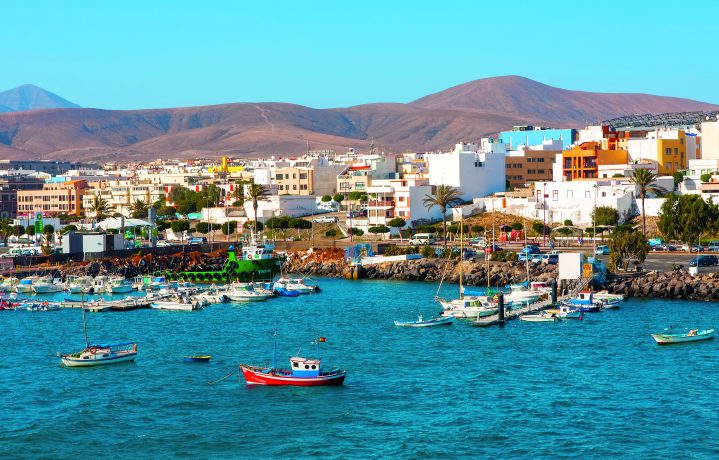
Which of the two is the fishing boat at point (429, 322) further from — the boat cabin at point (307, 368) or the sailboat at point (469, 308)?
the boat cabin at point (307, 368)

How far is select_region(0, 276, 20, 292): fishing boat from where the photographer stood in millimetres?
76019

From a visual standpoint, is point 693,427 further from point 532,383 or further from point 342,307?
point 342,307

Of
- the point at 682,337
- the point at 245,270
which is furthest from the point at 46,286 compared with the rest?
the point at 682,337

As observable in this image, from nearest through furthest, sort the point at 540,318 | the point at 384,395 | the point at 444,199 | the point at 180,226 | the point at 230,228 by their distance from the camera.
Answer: the point at 384,395
the point at 540,318
the point at 444,199
the point at 180,226
the point at 230,228

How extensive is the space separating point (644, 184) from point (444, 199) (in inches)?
619

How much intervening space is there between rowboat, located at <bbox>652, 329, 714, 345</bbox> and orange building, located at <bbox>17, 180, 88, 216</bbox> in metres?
104

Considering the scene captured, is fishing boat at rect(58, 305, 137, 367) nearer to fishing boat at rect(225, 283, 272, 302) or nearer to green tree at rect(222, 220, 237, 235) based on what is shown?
fishing boat at rect(225, 283, 272, 302)

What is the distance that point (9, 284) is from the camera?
7781cm

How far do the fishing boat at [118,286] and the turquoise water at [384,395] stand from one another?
1897cm

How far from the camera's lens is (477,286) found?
239 ft

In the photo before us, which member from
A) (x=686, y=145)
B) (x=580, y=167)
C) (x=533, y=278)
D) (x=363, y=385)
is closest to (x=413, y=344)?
(x=363, y=385)

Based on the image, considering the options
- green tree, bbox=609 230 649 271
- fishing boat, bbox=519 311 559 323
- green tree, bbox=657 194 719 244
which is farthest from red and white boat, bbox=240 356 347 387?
green tree, bbox=657 194 719 244

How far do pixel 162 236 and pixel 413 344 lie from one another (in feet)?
215

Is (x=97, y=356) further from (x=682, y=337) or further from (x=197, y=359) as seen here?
(x=682, y=337)
